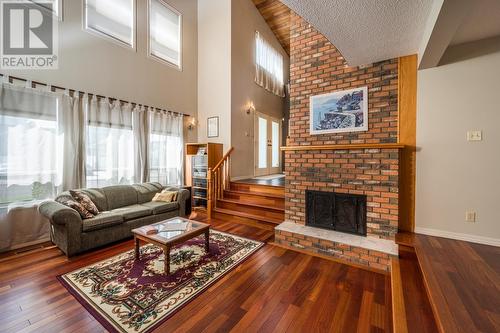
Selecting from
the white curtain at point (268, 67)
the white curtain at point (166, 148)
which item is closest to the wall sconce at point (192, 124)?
the white curtain at point (166, 148)

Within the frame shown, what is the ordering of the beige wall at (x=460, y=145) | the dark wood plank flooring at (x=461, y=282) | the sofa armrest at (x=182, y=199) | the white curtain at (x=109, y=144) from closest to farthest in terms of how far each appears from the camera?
the dark wood plank flooring at (x=461, y=282) → the beige wall at (x=460, y=145) → the white curtain at (x=109, y=144) → the sofa armrest at (x=182, y=199)

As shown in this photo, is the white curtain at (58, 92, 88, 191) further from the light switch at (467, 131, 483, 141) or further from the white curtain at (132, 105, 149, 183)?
the light switch at (467, 131, 483, 141)

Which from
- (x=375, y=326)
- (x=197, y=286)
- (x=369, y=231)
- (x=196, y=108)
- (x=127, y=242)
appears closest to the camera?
(x=375, y=326)

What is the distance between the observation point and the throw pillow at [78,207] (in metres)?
2.89

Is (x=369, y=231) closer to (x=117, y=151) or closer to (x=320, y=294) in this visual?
(x=320, y=294)

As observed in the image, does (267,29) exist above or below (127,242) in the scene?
above

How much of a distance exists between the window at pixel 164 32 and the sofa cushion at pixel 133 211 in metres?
3.31

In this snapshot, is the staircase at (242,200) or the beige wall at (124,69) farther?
the staircase at (242,200)

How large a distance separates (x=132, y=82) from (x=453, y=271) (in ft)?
18.0

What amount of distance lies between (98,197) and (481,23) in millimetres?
5383

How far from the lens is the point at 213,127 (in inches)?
217

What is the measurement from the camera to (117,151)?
4047 millimetres

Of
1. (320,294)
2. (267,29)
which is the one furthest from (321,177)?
(267,29)

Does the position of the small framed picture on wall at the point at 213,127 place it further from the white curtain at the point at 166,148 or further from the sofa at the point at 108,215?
the sofa at the point at 108,215
